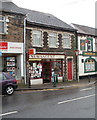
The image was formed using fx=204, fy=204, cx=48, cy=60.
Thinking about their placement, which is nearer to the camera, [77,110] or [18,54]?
[77,110]

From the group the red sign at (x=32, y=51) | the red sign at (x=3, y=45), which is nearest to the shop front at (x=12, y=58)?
the red sign at (x=3, y=45)

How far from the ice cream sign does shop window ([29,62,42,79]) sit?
81.5 inches

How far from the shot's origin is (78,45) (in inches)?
970

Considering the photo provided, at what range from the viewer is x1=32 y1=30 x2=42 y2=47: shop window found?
19688 mm

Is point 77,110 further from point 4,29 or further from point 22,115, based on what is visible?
point 4,29

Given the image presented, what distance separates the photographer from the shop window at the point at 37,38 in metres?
19.7

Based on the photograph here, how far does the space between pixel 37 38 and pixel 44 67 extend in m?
3.08

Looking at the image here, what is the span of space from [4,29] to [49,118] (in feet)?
39.2

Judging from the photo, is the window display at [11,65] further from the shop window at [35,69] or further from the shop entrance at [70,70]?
the shop entrance at [70,70]

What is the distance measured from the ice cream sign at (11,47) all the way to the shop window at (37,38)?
5.97 ft

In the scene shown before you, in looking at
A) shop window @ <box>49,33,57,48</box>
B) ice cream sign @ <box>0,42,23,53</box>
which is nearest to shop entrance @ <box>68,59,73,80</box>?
shop window @ <box>49,33,57,48</box>

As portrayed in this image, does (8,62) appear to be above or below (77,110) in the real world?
above

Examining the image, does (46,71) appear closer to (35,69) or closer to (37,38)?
(35,69)

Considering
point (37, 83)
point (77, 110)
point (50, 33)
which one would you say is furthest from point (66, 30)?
point (77, 110)
